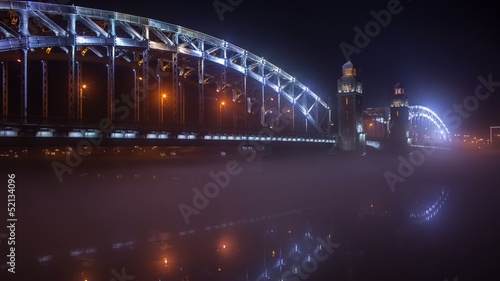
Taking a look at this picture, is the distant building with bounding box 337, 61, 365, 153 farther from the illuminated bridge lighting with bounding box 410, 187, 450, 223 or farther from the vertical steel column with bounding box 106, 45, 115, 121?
the vertical steel column with bounding box 106, 45, 115, 121

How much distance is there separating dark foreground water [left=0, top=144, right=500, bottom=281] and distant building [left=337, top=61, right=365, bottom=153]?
36.1 m

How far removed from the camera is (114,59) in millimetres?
35281

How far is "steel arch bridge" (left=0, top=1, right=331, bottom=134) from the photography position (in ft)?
96.2

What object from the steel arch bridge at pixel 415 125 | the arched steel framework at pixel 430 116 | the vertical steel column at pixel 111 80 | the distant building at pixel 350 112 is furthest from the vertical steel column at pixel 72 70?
the arched steel framework at pixel 430 116

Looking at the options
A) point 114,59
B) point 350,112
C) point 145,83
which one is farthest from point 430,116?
point 114,59

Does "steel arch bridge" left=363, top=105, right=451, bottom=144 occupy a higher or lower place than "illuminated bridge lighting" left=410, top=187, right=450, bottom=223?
higher

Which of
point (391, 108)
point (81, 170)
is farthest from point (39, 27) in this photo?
point (391, 108)

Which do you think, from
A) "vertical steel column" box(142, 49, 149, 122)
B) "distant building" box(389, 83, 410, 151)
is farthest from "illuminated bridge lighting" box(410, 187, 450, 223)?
"distant building" box(389, 83, 410, 151)

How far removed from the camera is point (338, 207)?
86.8 feet

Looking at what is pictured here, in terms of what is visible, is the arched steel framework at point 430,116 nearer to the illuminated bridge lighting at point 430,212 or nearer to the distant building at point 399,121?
the distant building at point 399,121

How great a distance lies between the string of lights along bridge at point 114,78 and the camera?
28969 mm

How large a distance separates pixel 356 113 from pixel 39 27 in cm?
5353

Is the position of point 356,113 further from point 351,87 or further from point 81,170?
point 81,170

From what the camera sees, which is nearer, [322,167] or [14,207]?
[14,207]
